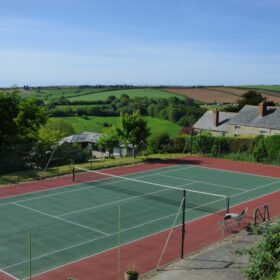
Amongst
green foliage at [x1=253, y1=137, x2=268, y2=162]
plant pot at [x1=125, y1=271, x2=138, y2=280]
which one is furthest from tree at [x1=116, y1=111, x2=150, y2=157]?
plant pot at [x1=125, y1=271, x2=138, y2=280]

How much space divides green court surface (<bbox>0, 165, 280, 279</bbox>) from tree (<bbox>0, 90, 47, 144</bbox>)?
7.39 metres

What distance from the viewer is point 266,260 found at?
1240 cm

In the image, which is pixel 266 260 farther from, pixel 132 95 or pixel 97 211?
pixel 132 95

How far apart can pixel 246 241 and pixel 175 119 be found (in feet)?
258

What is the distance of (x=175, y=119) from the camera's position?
96938 millimetres

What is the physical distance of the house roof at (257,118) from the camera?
54.2 m

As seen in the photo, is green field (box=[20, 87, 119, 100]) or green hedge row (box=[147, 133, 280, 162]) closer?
green hedge row (box=[147, 133, 280, 162])

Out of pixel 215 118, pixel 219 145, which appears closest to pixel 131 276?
pixel 219 145

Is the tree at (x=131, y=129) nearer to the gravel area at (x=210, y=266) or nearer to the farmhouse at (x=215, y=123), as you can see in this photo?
the gravel area at (x=210, y=266)

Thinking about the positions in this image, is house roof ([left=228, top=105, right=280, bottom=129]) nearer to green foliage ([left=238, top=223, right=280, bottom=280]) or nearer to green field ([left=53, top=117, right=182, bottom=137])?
green field ([left=53, top=117, right=182, bottom=137])

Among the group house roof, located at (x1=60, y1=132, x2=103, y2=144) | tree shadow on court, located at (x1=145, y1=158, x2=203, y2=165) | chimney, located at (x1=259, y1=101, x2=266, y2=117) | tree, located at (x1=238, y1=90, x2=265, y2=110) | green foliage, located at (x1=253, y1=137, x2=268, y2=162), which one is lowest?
house roof, located at (x1=60, y1=132, x2=103, y2=144)

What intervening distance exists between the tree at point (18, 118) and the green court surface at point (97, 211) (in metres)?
7.39

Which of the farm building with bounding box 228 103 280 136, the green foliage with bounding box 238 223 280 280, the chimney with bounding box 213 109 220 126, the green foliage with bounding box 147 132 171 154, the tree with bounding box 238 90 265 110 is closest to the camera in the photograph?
the green foliage with bounding box 238 223 280 280

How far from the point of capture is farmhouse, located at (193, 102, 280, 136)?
54250 mm
